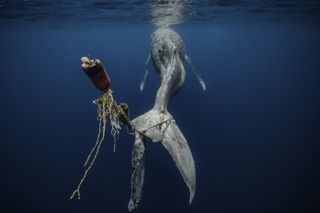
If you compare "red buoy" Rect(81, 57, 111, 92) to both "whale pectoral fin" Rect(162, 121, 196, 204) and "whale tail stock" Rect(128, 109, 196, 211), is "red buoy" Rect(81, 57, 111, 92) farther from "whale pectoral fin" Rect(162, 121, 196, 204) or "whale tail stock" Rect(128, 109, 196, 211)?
"whale pectoral fin" Rect(162, 121, 196, 204)

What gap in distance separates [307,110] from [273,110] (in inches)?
195

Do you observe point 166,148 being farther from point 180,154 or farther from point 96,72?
point 96,72

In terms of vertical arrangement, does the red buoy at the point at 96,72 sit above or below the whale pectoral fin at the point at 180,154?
above

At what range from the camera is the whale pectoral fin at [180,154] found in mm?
7152

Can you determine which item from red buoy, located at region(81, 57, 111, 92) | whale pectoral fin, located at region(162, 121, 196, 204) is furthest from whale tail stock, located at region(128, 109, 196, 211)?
red buoy, located at region(81, 57, 111, 92)

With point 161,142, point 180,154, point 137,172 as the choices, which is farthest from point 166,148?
point 137,172

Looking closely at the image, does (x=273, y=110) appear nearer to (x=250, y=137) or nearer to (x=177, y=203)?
(x=250, y=137)

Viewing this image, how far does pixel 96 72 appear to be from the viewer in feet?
17.6

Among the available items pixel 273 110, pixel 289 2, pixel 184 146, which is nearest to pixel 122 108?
pixel 184 146

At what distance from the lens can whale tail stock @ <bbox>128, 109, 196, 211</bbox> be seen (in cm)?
730

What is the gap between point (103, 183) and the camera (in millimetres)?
20641

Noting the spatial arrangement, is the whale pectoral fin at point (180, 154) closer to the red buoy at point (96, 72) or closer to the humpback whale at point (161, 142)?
the humpback whale at point (161, 142)

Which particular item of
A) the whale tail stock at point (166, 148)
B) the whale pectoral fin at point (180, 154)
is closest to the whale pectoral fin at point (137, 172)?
the whale tail stock at point (166, 148)

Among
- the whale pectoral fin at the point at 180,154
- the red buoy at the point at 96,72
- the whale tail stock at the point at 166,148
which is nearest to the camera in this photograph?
the red buoy at the point at 96,72
